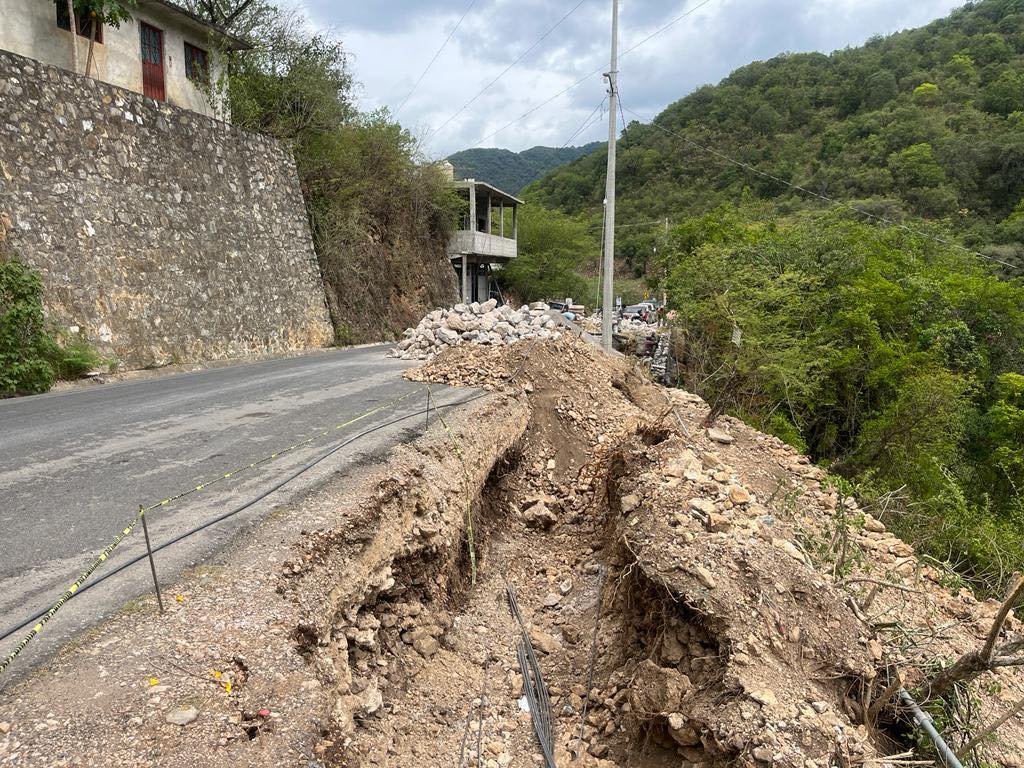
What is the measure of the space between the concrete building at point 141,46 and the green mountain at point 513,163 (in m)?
54.9

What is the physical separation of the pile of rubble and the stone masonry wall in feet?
14.1

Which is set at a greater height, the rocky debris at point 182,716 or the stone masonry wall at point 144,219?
the stone masonry wall at point 144,219

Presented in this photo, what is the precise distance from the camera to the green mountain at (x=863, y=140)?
33.9m

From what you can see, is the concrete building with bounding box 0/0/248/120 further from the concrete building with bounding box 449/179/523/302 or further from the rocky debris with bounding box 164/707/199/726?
the rocky debris with bounding box 164/707/199/726

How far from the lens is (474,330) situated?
13398 millimetres

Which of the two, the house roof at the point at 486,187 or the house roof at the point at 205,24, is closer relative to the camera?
the house roof at the point at 205,24

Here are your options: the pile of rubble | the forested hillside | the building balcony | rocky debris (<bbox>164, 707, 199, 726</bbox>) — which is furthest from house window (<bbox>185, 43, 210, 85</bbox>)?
rocky debris (<bbox>164, 707, 199, 726</bbox>)

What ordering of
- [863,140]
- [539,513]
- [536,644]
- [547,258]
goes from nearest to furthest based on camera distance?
[536,644] < [539,513] < [547,258] < [863,140]

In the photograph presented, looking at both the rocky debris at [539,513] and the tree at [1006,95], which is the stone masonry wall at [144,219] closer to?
the rocky debris at [539,513]

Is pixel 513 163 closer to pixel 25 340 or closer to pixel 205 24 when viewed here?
pixel 205 24

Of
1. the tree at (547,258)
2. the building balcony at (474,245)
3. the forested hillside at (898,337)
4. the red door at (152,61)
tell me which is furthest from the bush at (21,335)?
the tree at (547,258)

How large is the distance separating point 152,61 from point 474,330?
1352cm

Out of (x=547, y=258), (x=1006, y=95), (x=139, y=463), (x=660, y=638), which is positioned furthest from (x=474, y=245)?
(x=1006, y=95)

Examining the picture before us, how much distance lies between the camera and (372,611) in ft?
15.1
